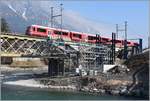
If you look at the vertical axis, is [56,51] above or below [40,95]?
above

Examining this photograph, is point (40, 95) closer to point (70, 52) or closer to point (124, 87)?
point (124, 87)

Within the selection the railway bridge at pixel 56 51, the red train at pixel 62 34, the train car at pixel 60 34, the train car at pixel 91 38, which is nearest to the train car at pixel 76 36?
the red train at pixel 62 34

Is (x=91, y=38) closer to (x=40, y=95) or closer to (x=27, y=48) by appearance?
(x=27, y=48)

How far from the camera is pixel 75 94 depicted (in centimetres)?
4131

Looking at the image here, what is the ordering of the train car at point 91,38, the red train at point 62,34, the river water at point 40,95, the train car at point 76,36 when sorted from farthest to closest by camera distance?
the train car at point 91,38, the train car at point 76,36, the red train at point 62,34, the river water at point 40,95

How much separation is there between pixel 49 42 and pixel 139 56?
12702 millimetres

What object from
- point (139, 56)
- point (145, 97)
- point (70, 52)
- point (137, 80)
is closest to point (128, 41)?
point (139, 56)

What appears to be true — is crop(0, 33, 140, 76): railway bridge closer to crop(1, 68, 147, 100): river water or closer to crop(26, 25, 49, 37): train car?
crop(26, 25, 49, 37): train car

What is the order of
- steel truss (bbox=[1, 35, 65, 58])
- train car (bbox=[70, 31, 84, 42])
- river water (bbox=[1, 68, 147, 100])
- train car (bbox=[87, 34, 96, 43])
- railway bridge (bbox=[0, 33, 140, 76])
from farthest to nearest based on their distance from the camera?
train car (bbox=[87, 34, 96, 43]) < train car (bbox=[70, 31, 84, 42]) < railway bridge (bbox=[0, 33, 140, 76]) < steel truss (bbox=[1, 35, 65, 58]) < river water (bbox=[1, 68, 147, 100])

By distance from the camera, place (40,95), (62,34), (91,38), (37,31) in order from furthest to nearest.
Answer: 1. (91,38)
2. (62,34)
3. (37,31)
4. (40,95)

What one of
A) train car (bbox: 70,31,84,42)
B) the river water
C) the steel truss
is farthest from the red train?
the river water

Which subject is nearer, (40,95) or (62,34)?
(40,95)

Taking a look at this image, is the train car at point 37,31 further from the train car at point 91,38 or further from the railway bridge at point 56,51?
the train car at point 91,38

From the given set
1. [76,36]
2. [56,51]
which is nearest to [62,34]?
[76,36]
